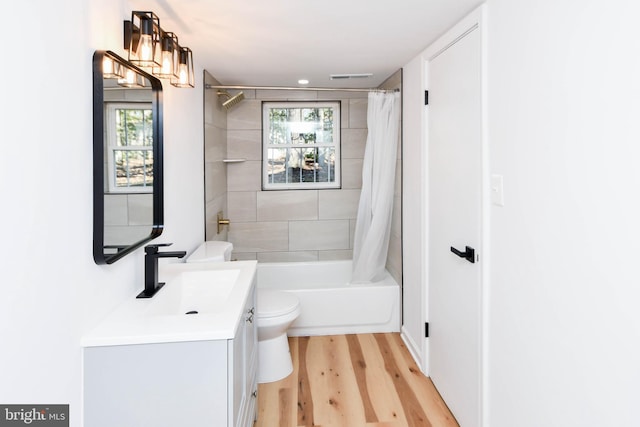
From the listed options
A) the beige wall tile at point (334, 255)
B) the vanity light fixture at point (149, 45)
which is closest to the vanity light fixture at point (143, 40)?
the vanity light fixture at point (149, 45)

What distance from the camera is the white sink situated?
192 centimetres

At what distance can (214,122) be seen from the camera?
3396 mm

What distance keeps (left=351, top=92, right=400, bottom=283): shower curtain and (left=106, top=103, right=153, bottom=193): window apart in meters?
1.96

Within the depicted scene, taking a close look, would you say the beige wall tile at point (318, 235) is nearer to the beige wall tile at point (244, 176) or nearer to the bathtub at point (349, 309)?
the beige wall tile at point (244, 176)

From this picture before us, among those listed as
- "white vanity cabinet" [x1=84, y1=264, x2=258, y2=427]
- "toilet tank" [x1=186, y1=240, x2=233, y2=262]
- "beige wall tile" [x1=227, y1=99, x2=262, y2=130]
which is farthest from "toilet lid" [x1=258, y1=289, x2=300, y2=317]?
"beige wall tile" [x1=227, y1=99, x2=262, y2=130]

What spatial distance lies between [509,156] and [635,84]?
0.64 metres

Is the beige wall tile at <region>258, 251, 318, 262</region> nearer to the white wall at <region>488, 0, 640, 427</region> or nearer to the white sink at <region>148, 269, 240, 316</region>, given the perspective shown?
the white sink at <region>148, 269, 240, 316</region>

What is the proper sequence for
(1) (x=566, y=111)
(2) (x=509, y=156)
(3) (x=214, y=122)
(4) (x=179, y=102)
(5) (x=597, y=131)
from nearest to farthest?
(5) (x=597, y=131) < (1) (x=566, y=111) < (2) (x=509, y=156) < (4) (x=179, y=102) < (3) (x=214, y=122)

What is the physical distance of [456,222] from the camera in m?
2.22

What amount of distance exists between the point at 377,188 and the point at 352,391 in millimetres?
1610

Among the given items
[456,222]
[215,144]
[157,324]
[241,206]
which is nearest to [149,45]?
[157,324]

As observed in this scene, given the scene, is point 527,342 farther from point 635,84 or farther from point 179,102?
point 179,102

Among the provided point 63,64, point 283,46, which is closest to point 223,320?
point 63,64

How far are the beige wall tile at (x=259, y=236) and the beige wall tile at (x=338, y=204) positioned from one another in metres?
0.42
